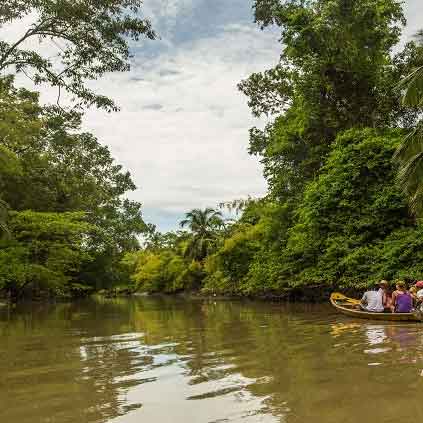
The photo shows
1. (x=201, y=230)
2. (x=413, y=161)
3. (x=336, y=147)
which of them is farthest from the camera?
(x=201, y=230)

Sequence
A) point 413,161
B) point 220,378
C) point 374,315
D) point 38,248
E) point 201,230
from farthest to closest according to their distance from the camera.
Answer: point 201,230
point 38,248
point 413,161
point 374,315
point 220,378

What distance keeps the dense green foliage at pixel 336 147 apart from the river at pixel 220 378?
11.6 metres

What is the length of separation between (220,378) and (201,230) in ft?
169

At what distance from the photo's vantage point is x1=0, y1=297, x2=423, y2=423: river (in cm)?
538

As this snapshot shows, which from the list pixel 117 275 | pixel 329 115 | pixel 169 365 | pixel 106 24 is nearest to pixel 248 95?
pixel 329 115

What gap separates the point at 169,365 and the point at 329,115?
20.8 metres

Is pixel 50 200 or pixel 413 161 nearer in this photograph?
pixel 413 161

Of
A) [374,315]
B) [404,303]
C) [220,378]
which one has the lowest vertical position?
[220,378]

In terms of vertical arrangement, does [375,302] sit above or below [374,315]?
above

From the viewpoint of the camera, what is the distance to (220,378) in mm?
7195

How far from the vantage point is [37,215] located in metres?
26.7

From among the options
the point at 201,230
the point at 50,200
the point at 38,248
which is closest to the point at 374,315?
the point at 38,248

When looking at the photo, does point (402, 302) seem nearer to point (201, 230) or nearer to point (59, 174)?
point (59, 174)

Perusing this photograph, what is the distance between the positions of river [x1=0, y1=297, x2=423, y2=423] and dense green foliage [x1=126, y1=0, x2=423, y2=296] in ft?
38.2
